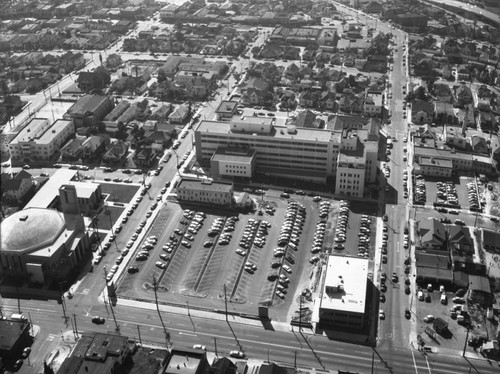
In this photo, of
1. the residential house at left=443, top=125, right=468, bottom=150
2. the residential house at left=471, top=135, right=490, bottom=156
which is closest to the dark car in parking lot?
the residential house at left=443, top=125, right=468, bottom=150

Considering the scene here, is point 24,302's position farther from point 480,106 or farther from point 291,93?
point 480,106

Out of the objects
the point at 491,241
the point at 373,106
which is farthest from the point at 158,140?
the point at 491,241

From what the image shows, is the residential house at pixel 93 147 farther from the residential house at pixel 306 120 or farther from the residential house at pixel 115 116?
the residential house at pixel 306 120

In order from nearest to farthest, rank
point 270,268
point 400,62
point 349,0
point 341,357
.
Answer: point 341,357
point 270,268
point 400,62
point 349,0

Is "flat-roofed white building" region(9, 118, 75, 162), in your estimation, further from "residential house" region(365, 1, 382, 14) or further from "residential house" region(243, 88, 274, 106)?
"residential house" region(365, 1, 382, 14)

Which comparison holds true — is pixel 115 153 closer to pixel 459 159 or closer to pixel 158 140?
pixel 158 140

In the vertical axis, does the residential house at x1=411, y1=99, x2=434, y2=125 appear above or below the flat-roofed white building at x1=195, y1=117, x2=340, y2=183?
below

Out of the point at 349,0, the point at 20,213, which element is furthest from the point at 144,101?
the point at 349,0


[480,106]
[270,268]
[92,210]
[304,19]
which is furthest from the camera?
[304,19]
